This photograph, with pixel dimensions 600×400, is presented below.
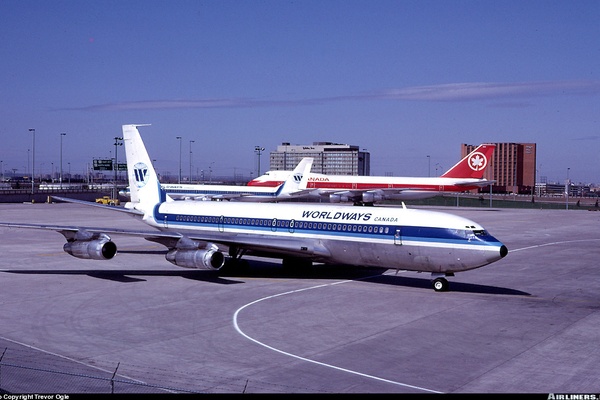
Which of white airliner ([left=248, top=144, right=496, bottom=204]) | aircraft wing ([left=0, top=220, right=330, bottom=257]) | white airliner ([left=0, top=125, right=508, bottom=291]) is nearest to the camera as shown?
white airliner ([left=0, top=125, right=508, bottom=291])

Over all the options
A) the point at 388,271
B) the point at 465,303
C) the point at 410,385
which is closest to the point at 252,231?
the point at 388,271

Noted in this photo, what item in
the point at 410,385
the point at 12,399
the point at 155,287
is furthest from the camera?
the point at 155,287

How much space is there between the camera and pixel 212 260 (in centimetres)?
3097

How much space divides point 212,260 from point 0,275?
12.0 m

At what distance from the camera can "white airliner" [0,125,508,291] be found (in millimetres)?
28594

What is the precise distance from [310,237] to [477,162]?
67754 mm

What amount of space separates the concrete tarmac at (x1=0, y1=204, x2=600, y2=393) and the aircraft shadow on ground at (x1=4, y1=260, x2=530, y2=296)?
0.55 feet

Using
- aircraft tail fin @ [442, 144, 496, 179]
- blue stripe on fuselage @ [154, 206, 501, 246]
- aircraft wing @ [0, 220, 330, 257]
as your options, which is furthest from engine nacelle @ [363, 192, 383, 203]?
aircraft wing @ [0, 220, 330, 257]

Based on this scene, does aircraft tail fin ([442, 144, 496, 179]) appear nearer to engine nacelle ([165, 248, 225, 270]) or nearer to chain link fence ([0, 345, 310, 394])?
engine nacelle ([165, 248, 225, 270])

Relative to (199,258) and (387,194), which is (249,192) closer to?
(387,194)

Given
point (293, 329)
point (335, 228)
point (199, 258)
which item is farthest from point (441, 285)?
point (199, 258)

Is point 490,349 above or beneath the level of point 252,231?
beneath

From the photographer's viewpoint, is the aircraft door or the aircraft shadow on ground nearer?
the aircraft door

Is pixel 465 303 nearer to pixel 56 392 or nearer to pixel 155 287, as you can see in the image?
pixel 155 287
